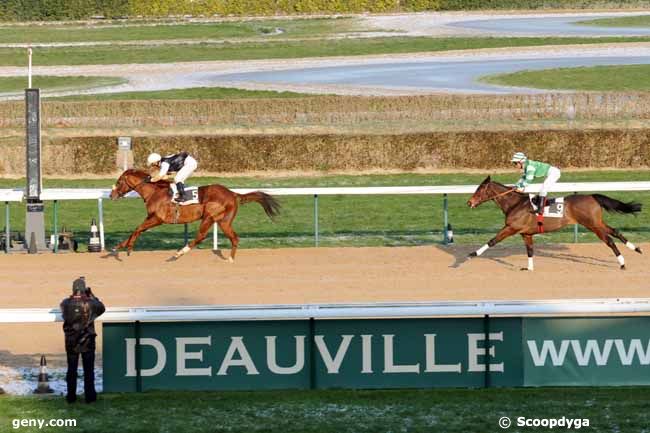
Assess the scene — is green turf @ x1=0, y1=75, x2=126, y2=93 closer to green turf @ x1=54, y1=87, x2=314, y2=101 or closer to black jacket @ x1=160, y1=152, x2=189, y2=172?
green turf @ x1=54, y1=87, x2=314, y2=101

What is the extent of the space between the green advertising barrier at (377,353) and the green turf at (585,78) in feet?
75.7

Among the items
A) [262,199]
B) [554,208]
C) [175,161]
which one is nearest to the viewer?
[554,208]

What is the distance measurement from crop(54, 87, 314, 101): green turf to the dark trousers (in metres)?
22.8

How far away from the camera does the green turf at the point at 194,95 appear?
33062mm

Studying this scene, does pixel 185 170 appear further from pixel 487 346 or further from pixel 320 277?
pixel 487 346

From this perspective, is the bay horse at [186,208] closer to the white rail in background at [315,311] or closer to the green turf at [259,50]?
the white rail in background at [315,311]

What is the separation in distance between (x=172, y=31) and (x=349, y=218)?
31327 millimetres

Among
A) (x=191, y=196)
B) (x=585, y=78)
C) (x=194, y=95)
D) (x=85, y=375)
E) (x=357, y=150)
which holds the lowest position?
(x=85, y=375)

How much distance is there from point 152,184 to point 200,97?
16240 millimetres

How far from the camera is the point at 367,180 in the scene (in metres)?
23.8

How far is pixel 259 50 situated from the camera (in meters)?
44.2

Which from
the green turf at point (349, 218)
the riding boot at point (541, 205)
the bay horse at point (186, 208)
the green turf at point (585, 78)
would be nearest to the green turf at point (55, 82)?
the green turf at point (585, 78)

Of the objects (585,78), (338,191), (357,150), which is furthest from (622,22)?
(338,191)

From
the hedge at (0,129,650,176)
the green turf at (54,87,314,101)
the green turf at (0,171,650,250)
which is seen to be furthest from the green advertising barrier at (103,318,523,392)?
the green turf at (54,87,314,101)
